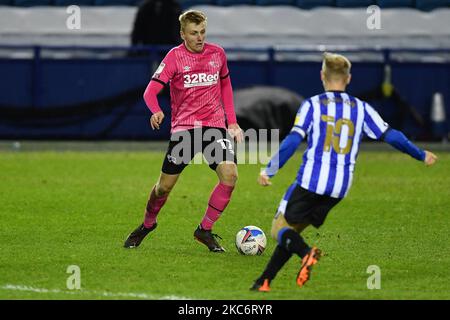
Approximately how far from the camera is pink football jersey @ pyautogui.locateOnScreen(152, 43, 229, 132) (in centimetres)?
1001

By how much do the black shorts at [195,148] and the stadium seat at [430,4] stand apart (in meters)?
15.5

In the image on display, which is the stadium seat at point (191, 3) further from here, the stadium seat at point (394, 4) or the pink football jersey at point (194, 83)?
the pink football jersey at point (194, 83)

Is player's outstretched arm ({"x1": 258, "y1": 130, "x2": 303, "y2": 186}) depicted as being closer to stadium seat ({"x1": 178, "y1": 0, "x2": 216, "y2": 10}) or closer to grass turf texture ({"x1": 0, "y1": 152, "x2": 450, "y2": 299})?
grass turf texture ({"x1": 0, "y1": 152, "x2": 450, "y2": 299})

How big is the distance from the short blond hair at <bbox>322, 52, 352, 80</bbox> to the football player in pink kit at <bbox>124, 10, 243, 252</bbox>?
2.00m

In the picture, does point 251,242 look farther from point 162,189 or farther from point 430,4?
point 430,4

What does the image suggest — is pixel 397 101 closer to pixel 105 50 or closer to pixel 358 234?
pixel 105 50

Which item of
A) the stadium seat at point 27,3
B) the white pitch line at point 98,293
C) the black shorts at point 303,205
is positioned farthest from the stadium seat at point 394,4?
the white pitch line at point 98,293

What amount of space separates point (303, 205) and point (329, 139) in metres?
0.51

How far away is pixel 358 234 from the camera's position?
1137cm

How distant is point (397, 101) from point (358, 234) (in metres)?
10.5

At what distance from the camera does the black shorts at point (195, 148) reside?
9.95 m

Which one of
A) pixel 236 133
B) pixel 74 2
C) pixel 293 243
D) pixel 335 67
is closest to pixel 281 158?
pixel 293 243

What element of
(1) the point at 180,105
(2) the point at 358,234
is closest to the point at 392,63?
(2) the point at 358,234

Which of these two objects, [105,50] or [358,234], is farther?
[105,50]
